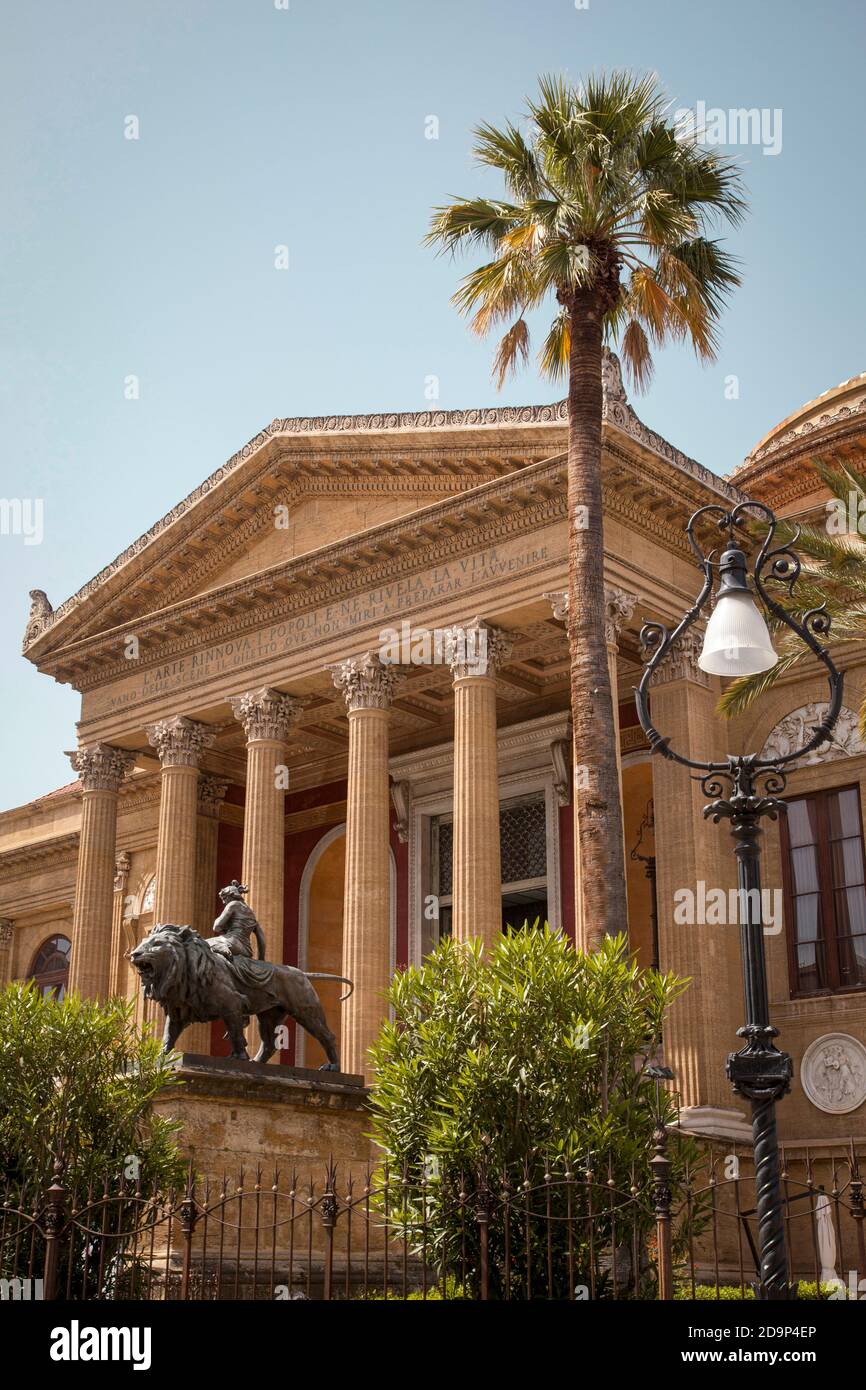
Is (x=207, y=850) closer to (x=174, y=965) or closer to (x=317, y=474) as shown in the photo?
(x=317, y=474)

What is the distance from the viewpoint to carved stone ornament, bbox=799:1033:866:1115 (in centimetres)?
2222

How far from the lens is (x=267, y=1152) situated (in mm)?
16594

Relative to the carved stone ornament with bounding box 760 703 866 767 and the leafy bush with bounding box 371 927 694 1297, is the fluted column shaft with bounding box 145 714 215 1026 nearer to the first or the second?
the carved stone ornament with bounding box 760 703 866 767

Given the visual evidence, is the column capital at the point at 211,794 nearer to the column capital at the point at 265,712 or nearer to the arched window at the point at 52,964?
the column capital at the point at 265,712

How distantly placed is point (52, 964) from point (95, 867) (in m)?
10.6

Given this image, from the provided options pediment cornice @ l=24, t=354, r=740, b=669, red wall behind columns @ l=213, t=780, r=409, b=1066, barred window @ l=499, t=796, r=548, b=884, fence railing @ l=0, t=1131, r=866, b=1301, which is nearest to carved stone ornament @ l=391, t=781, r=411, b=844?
red wall behind columns @ l=213, t=780, r=409, b=1066

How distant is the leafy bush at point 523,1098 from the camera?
38.8 ft

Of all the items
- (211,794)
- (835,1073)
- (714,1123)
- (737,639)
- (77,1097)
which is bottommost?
(77,1097)

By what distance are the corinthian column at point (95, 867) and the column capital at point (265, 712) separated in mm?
3980

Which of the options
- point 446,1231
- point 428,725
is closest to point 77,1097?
point 446,1231

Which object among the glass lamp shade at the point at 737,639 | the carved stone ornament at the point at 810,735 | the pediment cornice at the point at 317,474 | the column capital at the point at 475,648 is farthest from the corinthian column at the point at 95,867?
the glass lamp shade at the point at 737,639

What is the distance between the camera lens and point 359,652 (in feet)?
83.0

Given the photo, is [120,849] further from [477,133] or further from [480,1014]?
[480,1014]

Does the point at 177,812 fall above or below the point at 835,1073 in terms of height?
above
